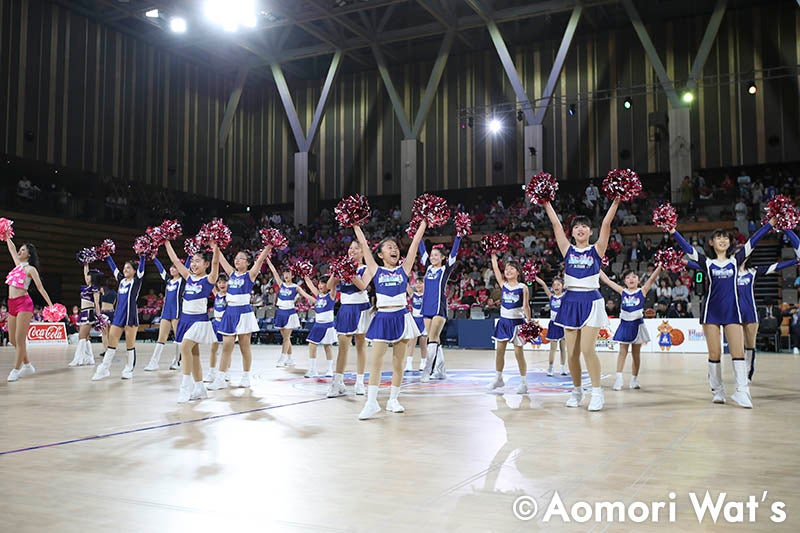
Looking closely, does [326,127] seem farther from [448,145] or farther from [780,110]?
[780,110]

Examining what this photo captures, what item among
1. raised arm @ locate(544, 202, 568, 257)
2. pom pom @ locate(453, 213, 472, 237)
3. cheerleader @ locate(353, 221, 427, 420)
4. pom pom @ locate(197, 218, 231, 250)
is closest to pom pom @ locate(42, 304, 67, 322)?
pom pom @ locate(197, 218, 231, 250)

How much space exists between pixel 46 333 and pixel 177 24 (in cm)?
1244

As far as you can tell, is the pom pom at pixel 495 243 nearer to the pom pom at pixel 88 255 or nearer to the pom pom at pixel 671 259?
the pom pom at pixel 671 259

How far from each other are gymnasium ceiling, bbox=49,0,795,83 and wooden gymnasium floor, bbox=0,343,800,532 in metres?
19.7

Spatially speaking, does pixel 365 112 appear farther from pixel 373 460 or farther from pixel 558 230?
pixel 373 460

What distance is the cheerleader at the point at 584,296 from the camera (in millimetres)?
6539

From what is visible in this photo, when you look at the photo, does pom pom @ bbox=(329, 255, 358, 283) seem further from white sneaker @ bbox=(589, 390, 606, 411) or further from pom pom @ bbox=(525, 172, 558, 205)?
white sneaker @ bbox=(589, 390, 606, 411)

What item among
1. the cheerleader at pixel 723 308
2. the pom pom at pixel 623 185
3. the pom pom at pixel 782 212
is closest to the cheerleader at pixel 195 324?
the pom pom at pixel 623 185

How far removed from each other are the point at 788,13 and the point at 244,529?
28.5 meters

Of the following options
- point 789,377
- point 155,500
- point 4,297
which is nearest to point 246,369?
point 155,500

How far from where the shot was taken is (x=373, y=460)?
4301 millimetres

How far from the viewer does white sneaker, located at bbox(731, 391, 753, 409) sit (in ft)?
22.1

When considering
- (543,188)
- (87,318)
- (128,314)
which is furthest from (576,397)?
(87,318)

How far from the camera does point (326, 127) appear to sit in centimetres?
3303
